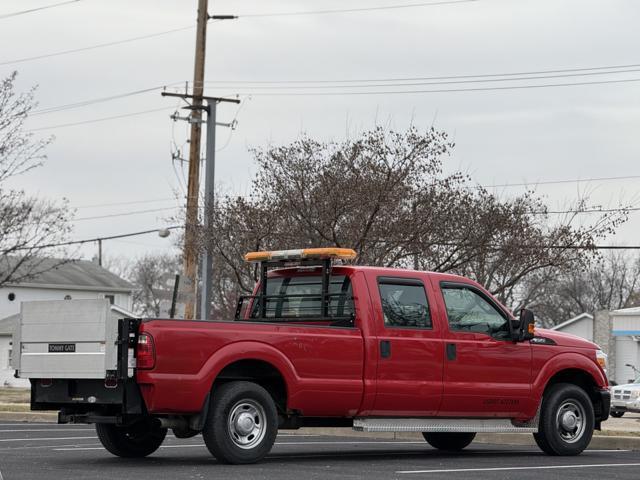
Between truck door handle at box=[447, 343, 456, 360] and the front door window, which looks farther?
the front door window

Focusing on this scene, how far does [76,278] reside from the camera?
69.6 m

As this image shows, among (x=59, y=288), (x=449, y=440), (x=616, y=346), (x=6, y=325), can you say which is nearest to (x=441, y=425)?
(x=449, y=440)

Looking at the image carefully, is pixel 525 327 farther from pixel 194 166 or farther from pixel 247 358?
pixel 194 166

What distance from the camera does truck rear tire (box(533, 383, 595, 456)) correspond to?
14297 millimetres

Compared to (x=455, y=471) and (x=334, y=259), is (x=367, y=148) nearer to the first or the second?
(x=334, y=259)

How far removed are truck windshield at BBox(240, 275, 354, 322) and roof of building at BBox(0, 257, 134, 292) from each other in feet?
172

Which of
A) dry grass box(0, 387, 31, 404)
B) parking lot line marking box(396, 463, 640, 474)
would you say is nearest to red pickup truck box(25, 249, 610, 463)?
parking lot line marking box(396, 463, 640, 474)

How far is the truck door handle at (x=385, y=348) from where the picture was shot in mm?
13188

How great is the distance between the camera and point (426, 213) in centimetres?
3036

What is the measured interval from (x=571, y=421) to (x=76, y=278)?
5755cm

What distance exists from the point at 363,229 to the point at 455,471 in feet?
59.2

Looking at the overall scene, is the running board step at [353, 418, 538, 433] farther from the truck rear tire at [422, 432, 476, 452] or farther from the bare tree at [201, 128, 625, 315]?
the bare tree at [201, 128, 625, 315]

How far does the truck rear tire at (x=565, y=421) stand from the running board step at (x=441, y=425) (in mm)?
163

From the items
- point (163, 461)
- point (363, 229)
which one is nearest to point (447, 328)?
point (163, 461)
